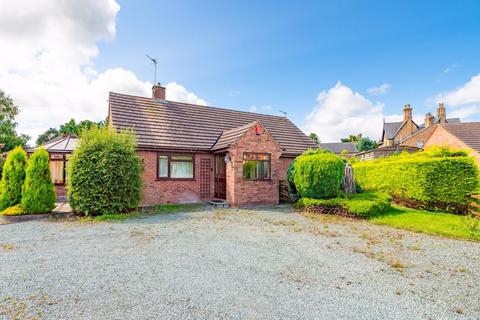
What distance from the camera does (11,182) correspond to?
973 centimetres

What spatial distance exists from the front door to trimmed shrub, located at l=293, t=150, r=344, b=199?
13.5 ft

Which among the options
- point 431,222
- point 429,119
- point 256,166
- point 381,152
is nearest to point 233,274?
point 431,222

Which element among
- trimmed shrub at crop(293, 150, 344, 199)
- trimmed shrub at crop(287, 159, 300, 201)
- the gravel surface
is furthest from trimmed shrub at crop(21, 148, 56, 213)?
trimmed shrub at crop(287, 159, 300, 201)

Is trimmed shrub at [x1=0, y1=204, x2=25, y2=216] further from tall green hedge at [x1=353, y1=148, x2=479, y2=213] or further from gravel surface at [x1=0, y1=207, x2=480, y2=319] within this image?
tall green hedge at [x1=353, y1=148, x2=479, y2=213]

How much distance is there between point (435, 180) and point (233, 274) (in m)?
10.5

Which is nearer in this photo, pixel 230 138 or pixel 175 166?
pixel 175 166

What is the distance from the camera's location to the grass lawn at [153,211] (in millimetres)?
9519

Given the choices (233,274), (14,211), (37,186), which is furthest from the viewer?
(37,186)

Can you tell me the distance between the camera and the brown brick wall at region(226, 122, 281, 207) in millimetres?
12727

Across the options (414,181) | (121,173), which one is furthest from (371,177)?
(121,173)

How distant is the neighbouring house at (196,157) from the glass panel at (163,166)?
40mm

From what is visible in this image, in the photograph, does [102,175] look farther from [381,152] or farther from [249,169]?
[381,152]

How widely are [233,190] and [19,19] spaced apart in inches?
413

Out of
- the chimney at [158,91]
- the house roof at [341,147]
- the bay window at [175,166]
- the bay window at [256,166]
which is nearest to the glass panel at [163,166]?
the bay window at [175,166]
